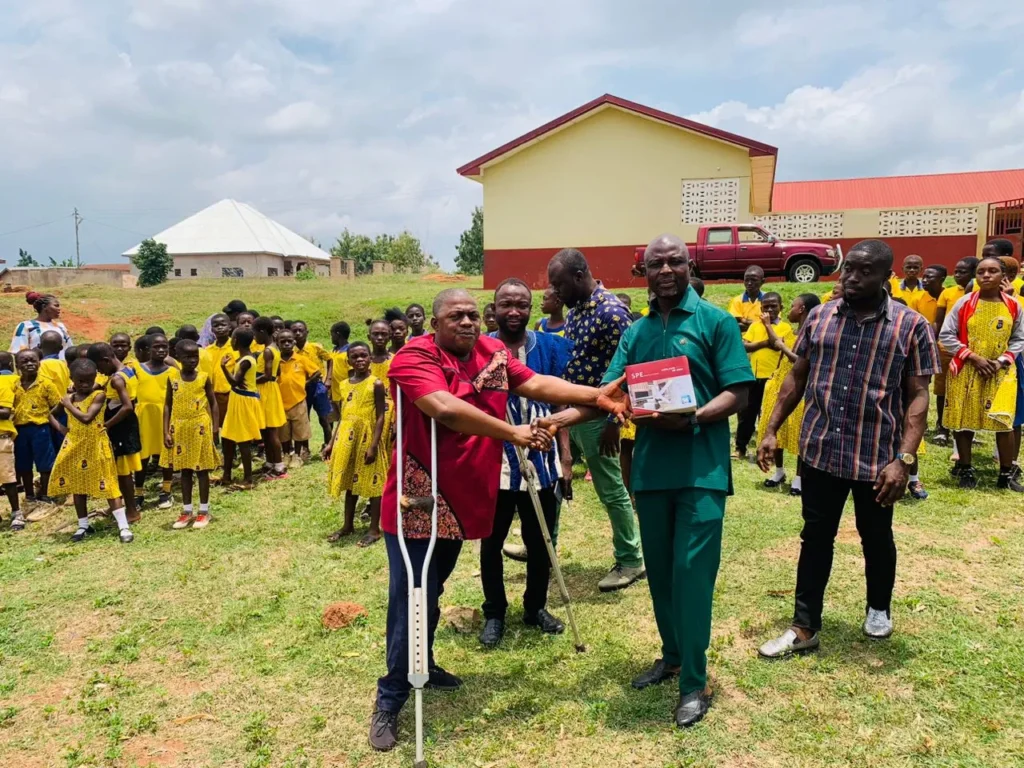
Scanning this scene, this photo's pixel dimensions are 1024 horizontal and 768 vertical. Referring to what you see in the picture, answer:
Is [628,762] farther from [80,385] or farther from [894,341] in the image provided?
[80,385]

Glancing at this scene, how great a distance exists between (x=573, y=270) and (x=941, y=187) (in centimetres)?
3087

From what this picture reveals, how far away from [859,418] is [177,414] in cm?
584

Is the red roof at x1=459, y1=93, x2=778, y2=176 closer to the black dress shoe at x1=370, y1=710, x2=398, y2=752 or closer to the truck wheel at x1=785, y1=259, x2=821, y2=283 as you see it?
the truck wheel at x1=785, y1=259, x2=821, y2=283

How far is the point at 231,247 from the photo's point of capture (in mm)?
50375

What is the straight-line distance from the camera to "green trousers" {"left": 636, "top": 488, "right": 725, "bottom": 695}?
3.32 metres

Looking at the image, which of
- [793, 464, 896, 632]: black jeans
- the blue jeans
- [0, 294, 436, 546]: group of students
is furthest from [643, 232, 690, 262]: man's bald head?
the blue jeans

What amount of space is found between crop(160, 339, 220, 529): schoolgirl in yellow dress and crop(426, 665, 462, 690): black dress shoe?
382 centimetres

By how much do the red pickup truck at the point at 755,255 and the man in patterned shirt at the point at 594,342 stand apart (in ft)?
41.3

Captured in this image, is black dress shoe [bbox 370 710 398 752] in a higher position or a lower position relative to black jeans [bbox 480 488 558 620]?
lower

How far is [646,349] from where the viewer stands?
3.53 m

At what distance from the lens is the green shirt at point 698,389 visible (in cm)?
333

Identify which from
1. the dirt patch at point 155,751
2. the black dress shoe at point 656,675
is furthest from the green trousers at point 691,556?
the dirt patch at point 155,751

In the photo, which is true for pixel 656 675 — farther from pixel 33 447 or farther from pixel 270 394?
pixel 33 447

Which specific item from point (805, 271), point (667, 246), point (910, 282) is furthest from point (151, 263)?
point (667, 246)
